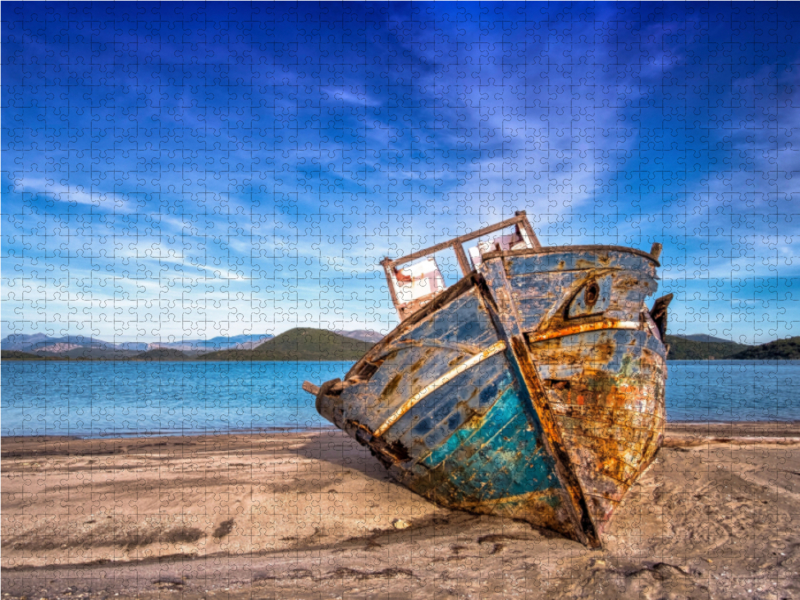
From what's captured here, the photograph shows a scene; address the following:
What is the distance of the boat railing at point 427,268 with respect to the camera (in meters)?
9.41

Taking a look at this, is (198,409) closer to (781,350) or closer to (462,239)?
(462,239)

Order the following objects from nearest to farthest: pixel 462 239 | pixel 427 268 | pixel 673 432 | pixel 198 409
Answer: pixel 462 239 → pixel 427 268 → pixel 673 432 → pixel 198 409

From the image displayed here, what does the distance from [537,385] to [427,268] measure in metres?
5.27

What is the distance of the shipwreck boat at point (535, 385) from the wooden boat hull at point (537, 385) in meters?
0.01

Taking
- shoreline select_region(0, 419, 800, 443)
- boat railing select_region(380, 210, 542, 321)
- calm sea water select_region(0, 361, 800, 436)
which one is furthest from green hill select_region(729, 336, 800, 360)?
boat railing select_region(380, 210, 542, 321)

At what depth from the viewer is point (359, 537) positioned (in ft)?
18.6

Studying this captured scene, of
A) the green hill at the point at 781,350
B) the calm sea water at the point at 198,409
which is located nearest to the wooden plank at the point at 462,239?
the calm sea water at the point at 198,409

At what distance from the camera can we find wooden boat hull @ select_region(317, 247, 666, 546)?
4.95 metres

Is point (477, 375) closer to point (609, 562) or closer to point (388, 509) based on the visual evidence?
point (609, 562)

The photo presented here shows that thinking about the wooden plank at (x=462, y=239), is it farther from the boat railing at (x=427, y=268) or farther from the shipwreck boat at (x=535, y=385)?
the shipwreck boat at (x=535, y=385)

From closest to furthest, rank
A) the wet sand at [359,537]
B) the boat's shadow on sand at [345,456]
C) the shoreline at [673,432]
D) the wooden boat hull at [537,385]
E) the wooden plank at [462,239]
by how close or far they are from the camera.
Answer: the wet sand at [359,537] → the wooden boat hull at [537,385] → the boat's shadow on sand at [345,456] → the wooden plank at [462,239] → the shoreline at [673,432]

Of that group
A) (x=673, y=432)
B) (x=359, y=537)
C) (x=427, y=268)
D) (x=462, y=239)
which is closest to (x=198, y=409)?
(x=427, y=268)

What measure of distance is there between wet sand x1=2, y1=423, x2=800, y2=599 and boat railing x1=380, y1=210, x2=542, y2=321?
11.3ft

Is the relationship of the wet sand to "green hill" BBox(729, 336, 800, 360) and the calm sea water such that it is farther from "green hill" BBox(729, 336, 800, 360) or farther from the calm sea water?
"green hill" BBox(729, 336, 800, 360)
